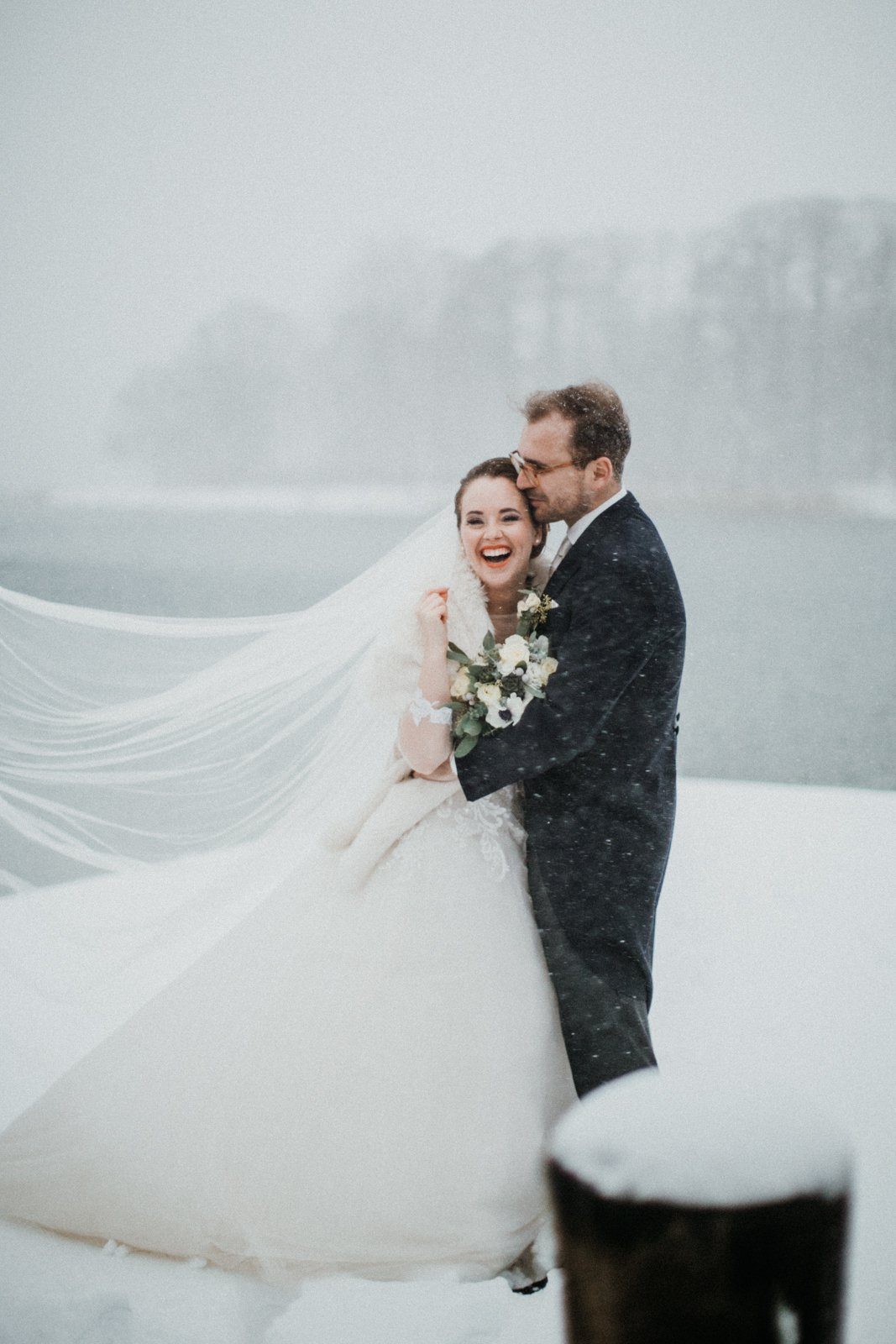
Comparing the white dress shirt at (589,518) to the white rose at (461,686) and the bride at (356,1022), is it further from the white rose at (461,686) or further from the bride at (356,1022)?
the white rose at (461,686)

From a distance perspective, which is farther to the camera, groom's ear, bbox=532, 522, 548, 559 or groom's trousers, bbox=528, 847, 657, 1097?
groom's ear, bbox=532, 522, 548, 559

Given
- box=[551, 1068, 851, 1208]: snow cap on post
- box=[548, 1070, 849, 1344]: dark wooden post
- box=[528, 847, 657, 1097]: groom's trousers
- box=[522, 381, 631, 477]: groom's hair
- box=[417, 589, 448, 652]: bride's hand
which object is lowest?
box=[528, 847, 657, 1097]: groom's trousers

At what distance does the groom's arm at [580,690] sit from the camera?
1.69 m

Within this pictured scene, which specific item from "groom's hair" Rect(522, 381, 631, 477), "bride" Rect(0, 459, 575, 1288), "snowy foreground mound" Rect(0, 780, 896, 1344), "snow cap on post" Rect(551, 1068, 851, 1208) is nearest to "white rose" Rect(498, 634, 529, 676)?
"bride" Rect(0, 459, 575, 1288)

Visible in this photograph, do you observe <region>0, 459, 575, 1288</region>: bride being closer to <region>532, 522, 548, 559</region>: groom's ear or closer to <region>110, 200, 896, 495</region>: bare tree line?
<region>532, 522, 548, 559</region>: groom's ear

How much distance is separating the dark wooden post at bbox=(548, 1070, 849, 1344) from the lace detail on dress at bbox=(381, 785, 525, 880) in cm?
114

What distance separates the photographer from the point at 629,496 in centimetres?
→ 185

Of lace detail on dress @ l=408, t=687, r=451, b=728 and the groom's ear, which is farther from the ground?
the groom's ear

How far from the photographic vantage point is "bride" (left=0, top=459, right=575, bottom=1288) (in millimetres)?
1718

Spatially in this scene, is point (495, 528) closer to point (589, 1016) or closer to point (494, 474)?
point (494, 474)

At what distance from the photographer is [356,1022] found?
181 cm

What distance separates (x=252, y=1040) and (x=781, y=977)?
1.81 m

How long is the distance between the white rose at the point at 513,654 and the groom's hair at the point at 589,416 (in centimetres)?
33

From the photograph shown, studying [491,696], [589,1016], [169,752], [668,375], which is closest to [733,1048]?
[589,1016]
